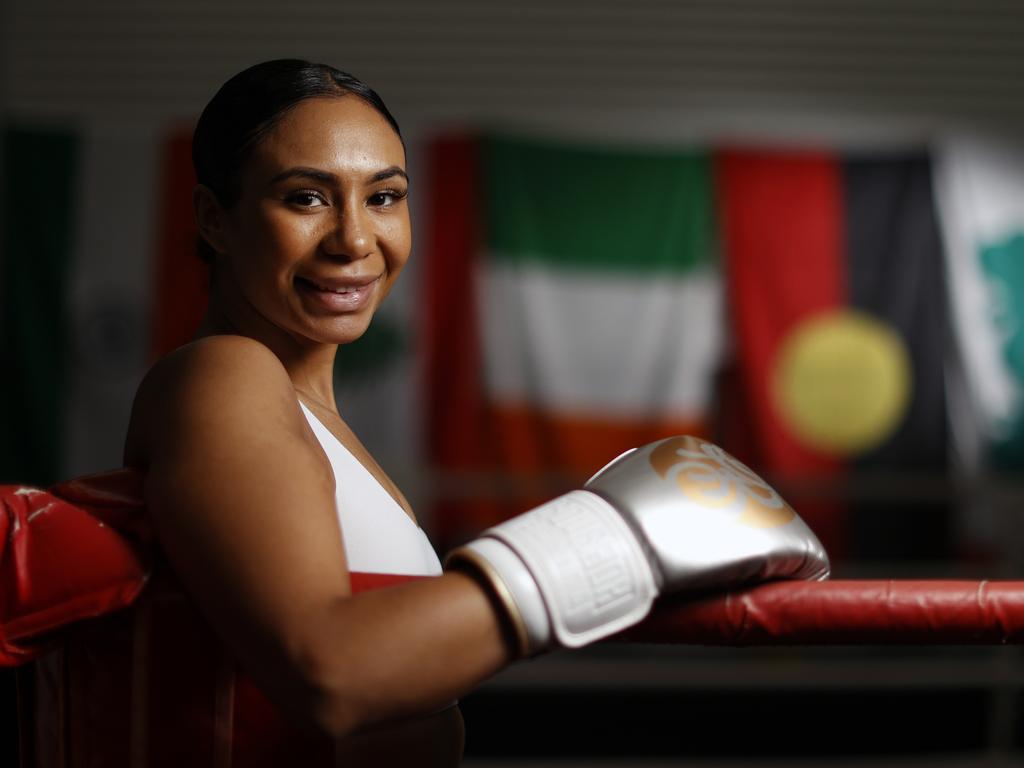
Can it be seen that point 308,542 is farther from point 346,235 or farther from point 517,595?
point 346,235

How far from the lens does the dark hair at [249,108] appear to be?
825 mm

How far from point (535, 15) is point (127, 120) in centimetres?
191

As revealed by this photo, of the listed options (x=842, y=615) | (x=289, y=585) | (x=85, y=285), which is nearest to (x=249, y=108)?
(x=289, y=585)

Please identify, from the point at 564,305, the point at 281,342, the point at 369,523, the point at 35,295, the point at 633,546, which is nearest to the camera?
the point at 633,546

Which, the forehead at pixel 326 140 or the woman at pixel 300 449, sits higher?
the forehead at pixel 326 140

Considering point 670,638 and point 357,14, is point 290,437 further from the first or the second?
point 357,14

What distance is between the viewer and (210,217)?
0.88 metres

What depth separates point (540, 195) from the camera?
4.25 m

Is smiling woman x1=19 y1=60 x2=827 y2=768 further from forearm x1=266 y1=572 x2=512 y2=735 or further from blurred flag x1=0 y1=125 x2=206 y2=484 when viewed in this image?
blurred flag x1=0 y1=125 x2=206 y2=484

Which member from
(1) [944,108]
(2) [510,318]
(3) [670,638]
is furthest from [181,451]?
(1) [944,108]

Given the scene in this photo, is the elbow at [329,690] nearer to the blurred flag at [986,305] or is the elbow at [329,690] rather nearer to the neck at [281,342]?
the neck at [281,342]

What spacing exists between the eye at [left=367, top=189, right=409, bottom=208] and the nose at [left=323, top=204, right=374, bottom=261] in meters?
0.04

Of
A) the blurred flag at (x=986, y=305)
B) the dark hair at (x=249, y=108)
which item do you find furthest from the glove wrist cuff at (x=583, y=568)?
the blurred flag at (x=986, y=305)

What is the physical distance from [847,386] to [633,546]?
3.81 meters
